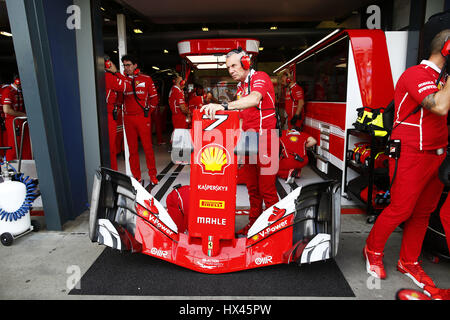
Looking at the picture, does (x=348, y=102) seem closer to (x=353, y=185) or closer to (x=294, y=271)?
(x=353, y=185)

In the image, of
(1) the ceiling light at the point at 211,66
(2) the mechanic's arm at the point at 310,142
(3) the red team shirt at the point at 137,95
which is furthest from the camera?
(1) the ceiling light at the point at 211,66

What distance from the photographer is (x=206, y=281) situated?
7.21 ft

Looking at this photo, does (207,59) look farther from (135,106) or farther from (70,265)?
(70,265)

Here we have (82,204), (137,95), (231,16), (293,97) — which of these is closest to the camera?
(82,204)

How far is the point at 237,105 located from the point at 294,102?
4360 millimetres

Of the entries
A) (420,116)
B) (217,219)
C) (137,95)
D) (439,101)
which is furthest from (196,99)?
(439,101)

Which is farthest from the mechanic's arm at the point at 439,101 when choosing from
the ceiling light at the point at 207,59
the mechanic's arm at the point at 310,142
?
the ceiling light at the point at 207,59

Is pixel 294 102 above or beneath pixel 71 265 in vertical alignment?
above

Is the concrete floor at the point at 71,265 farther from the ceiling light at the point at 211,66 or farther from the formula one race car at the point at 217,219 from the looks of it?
the ceiling light at the point at 211,66

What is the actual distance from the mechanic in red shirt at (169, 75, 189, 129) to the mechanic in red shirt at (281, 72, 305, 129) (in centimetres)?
223

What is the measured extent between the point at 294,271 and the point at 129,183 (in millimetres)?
1422

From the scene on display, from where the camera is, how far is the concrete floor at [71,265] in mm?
2113
